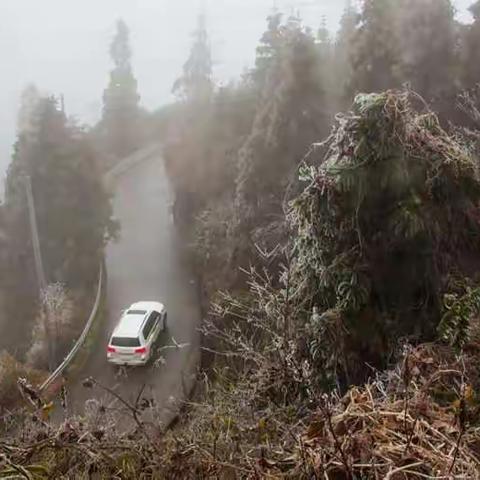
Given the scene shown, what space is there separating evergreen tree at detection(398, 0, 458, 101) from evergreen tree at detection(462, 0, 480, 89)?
0.24m

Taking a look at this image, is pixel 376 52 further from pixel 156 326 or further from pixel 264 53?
pixel 156 326

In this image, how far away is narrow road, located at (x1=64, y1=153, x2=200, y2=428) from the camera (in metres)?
12.4

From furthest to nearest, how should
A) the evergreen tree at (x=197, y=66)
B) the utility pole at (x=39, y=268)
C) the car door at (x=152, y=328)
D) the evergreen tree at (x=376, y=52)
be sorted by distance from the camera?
the evergreen tree at (x=197, y=66)
the utility pole at (x=39, y=268)
the car door at (x=152, y=328)
the evergreen tree at (x=376, y=52)

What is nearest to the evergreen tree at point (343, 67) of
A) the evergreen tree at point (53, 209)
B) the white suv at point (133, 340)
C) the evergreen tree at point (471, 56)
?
the evergreen tree at point (471, 56)

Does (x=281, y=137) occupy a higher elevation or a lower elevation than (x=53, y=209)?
higher

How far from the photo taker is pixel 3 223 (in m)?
16.4

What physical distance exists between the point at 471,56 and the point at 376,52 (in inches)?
75.4

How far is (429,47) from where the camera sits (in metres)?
12.3

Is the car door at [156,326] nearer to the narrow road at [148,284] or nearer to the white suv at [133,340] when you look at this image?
the white suv at [133,340]

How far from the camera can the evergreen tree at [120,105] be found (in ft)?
89.9

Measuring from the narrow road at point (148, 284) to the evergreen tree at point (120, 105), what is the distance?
1756mm

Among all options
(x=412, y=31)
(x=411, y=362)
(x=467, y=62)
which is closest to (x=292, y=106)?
(x=412, y=31)

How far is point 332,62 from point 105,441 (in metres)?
13.7

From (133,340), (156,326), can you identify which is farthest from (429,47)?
(133,340)
